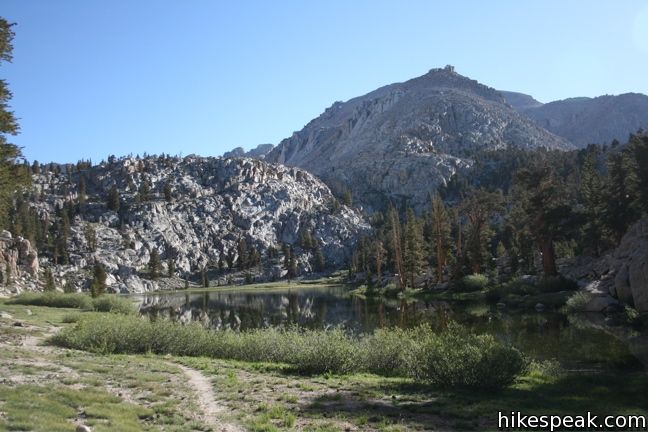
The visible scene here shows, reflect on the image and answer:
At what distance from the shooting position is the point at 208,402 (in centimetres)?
1505

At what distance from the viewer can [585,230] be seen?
231 feet

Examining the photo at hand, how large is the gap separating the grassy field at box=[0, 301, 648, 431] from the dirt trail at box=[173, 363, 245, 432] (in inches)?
4.9

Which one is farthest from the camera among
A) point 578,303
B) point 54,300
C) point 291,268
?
point 291,268

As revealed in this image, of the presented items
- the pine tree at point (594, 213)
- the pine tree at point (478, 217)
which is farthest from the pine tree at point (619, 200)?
the pine tree at point (478, 217)

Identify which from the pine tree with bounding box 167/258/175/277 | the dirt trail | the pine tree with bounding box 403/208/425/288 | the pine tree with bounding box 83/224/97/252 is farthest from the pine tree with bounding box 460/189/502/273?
the pine tree with bounding box 83/224/97/252

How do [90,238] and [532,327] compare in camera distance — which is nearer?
[532,327]

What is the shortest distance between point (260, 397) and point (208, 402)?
175 centimetres

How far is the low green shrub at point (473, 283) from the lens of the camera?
234 feet

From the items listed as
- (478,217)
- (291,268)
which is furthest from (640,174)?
(291,268)

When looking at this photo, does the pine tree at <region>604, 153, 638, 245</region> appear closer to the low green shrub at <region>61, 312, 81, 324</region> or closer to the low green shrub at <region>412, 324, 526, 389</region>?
the low green shrub at <region>412, 324, 526, 389</region>

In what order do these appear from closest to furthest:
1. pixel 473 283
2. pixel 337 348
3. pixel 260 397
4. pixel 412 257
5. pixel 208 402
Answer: pixel 208 402 < pixel 260 397 < pixel 337 348 < pixel 473 283 < pixel 412 257

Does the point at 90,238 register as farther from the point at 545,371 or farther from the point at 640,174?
the point at 545,371

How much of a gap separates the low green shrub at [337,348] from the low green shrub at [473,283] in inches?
1910

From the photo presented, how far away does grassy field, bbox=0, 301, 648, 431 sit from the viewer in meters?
12.2
